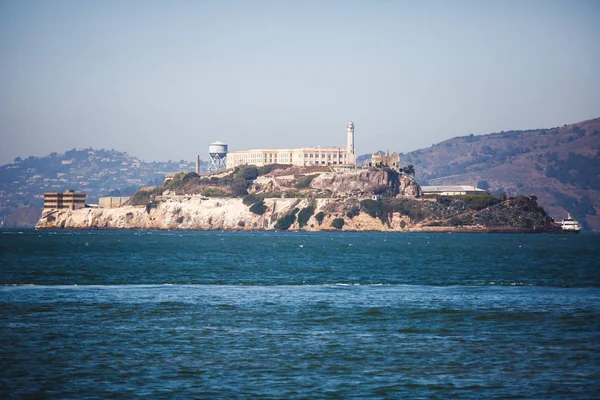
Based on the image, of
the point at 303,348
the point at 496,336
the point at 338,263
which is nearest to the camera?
the point at 303,348

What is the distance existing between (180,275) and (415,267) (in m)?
25.5

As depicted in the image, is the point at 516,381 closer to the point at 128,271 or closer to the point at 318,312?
the point at 318,312

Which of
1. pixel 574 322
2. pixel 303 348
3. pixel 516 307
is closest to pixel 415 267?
pixel 516 307

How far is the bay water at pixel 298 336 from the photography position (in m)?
30.3

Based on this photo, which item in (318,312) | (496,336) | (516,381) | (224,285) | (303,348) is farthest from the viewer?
(224,285)

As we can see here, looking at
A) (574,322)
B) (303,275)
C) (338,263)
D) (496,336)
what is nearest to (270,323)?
(496,336)

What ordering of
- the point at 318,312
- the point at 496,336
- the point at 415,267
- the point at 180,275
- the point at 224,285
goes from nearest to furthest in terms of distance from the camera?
the point at 496,336 → the point at 318,312 → the point at 224,285 → the point at 180,275 → the point at 415,267

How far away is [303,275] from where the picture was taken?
257 feet

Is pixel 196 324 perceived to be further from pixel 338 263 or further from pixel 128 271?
pixel 338 263

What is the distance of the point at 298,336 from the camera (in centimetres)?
4072

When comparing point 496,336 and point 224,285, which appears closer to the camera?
point 496,336

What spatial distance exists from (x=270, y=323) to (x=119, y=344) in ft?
30.1

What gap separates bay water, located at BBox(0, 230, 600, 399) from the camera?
99.6 feet

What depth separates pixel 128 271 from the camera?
8244cm
